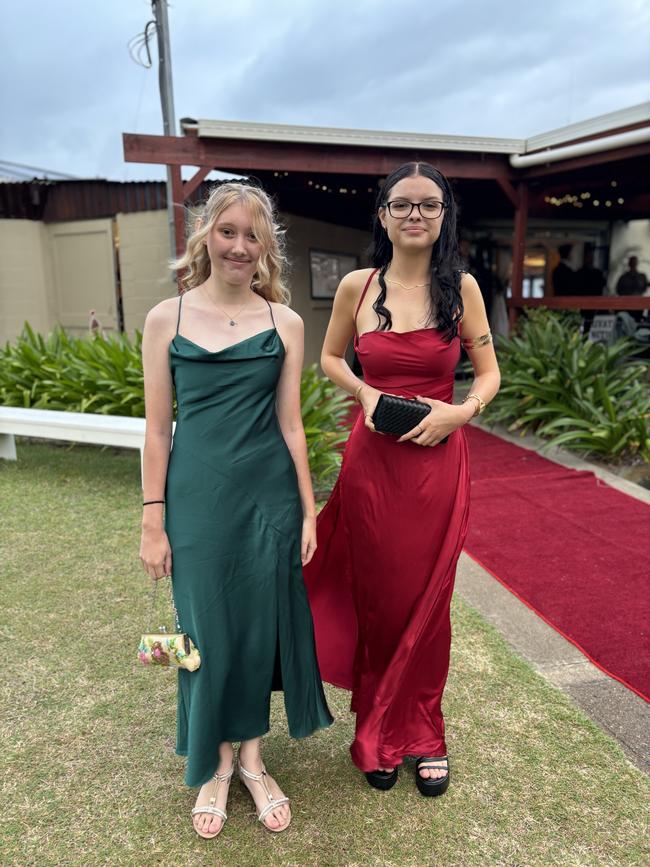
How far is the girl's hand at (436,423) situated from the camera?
1.90 m

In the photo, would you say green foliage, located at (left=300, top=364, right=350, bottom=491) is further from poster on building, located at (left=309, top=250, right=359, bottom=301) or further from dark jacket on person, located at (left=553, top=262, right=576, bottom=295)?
dark jacket on person, located at (left=553, top=262, right=576, bottom=295)

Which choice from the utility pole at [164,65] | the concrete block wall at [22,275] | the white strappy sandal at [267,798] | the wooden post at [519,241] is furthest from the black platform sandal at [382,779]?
the concrete block wall at [22,275]

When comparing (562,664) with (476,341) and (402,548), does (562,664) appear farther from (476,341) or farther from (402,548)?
(476,341)

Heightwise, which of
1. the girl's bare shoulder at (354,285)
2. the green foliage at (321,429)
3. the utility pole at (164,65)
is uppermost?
the utility pole at (164,65)

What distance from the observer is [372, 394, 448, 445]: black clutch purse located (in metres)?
1.88

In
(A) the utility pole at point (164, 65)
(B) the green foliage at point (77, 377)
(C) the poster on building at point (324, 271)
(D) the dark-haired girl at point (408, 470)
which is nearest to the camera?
(D) the dark-haired girl at point (408, 470)

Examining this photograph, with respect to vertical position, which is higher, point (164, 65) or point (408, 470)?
point (164, 65)

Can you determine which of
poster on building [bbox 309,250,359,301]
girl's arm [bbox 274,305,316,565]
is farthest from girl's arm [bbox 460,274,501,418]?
poster on building [bbox 309,250,359,301]

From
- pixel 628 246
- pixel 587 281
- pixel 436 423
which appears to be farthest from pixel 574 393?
pixel 628 246

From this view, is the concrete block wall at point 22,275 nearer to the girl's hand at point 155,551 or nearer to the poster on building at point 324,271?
the poster on building at point 324,271

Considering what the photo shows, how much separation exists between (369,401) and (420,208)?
598mm

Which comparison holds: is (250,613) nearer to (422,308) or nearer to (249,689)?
(249,689)

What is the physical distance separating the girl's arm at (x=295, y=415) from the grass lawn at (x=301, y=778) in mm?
839

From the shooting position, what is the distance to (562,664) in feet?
9.38
